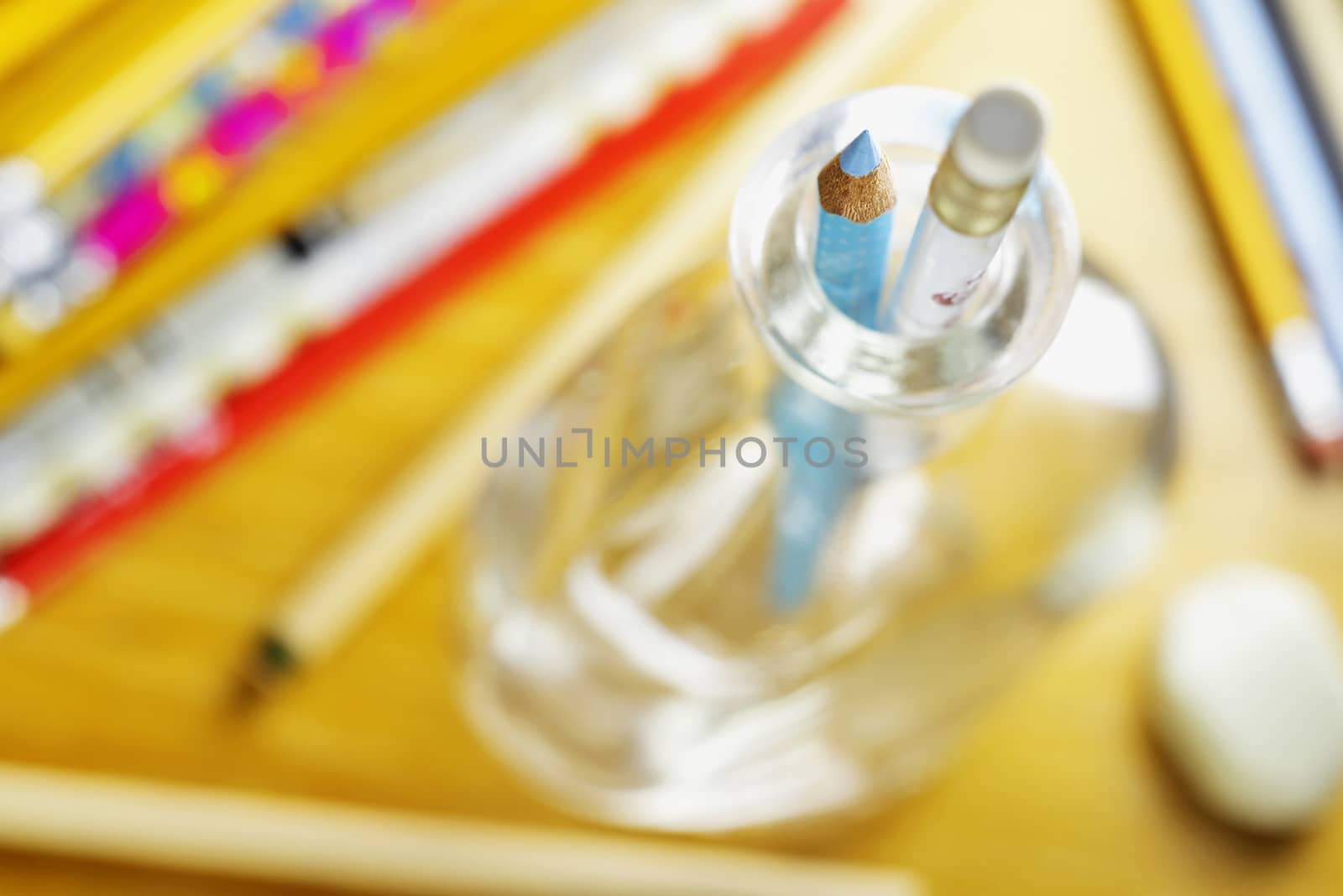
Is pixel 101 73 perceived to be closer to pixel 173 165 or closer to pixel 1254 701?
pixel 173 165

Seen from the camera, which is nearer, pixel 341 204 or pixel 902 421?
pixel 902 421

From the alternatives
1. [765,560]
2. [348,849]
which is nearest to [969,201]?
[765,560]

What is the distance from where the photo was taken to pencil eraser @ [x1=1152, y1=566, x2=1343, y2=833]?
1.08 ft

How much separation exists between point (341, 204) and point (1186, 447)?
22 cm

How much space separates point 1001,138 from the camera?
0.14 m

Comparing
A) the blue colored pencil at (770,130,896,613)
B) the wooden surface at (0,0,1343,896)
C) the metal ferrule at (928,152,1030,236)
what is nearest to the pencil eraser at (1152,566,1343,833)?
the wooden surface at (0,0,1343,896)

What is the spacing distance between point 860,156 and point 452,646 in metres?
0.21

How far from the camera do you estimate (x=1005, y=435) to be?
281mm

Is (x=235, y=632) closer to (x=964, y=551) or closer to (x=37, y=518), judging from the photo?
(x=37, y=518)

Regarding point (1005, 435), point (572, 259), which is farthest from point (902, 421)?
point (572, 259)

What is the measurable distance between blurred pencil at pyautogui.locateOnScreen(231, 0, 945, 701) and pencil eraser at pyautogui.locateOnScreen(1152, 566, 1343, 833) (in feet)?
0.50

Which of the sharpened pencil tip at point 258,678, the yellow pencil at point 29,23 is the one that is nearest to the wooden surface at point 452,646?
the sharpened pencil tip at point 258,678

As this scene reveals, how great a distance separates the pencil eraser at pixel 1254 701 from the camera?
1.08ft

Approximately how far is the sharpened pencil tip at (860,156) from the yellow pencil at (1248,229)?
237 millimetres
